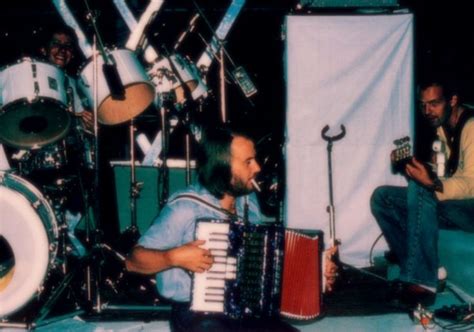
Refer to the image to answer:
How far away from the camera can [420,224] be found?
4.41 m

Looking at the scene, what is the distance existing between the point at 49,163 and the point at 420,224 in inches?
113

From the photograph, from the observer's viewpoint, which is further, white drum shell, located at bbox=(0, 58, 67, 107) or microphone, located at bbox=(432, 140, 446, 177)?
microphone, located at bbox=(432, 140, 446, 177)

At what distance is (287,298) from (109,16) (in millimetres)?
5295

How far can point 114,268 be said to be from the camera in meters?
5.23

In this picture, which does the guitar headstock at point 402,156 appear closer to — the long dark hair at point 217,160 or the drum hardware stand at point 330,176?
the drum hardware stand at point 330,176

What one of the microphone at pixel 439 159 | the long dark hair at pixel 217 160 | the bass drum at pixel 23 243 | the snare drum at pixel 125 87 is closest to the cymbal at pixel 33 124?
the snare drum at pixel 125 87

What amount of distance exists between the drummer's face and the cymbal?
0.91 m

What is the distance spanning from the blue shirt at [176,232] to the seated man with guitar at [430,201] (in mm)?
1688

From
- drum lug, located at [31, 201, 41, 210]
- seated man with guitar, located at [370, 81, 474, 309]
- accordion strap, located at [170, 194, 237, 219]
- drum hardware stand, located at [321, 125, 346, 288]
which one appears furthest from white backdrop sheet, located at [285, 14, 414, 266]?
accordion strap, located at [170, 194, 237, 219]

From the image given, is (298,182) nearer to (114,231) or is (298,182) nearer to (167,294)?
(114,231)

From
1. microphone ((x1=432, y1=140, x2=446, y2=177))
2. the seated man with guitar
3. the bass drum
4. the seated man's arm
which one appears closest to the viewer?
the seated man's arm

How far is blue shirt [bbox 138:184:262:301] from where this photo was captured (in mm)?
3171

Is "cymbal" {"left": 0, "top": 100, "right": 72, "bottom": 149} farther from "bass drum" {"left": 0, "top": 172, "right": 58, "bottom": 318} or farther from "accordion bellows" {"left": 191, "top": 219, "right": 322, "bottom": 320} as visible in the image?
"accordion bellows" {"left": 191, "top": 219, "right": 322, "bottom": 320}

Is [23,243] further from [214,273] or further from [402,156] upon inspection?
[402,156]
